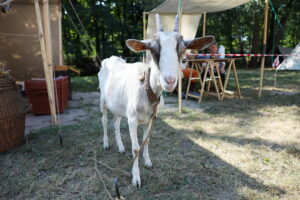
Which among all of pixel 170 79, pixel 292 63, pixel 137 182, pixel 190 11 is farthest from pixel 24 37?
pixel 292 63

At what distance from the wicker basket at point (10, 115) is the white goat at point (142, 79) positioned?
4.79 feet

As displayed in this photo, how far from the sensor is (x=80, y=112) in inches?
248

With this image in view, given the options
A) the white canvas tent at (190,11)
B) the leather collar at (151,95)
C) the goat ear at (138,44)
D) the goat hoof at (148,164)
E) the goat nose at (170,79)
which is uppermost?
the white canvas tent at (190,11)

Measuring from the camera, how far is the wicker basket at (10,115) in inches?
145

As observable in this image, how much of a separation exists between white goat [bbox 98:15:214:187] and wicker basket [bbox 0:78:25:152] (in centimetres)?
146

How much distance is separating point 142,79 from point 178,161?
149cm

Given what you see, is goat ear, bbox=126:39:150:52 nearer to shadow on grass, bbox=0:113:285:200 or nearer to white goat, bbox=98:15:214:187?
white goat, bbox=98:15:214:187

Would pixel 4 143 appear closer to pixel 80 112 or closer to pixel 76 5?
pixel 80 112

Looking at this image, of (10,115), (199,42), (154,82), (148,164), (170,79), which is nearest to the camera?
(170,79)

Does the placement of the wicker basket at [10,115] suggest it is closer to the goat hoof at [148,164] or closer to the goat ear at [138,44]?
the goat hoof at [148,164]

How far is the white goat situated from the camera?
2.17 m

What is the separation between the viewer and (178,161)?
11.6 ft

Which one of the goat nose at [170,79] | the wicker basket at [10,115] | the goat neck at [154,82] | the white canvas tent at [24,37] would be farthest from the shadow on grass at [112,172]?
the white canvas tent at [24,37]

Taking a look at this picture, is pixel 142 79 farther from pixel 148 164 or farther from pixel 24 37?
pixel 24 37
